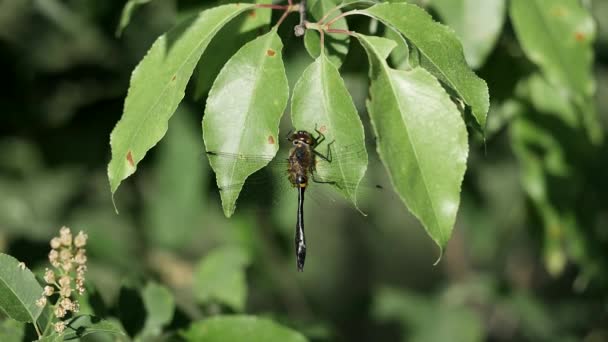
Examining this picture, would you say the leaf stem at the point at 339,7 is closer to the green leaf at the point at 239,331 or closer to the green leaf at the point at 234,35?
the green leaf at the point at 234,35

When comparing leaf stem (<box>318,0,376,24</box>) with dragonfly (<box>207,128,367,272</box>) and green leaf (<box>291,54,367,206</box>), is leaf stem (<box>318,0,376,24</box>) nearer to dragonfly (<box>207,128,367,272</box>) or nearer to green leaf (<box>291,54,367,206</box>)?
green leaf (<box>291,54,367,206</box>)

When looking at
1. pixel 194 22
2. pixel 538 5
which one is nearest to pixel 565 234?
pixel 538 5

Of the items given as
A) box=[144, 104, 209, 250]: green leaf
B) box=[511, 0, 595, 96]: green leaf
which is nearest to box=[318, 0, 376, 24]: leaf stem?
box=[511, 0, 595, 96]: green leaf

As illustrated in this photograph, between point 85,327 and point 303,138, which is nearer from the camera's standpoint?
point 85,327

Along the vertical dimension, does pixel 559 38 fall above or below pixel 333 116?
below

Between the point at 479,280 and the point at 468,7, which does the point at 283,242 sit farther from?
the point at 468,7

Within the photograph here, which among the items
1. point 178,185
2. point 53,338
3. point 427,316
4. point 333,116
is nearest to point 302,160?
point 333,116

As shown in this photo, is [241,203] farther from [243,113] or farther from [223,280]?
[243,113]
